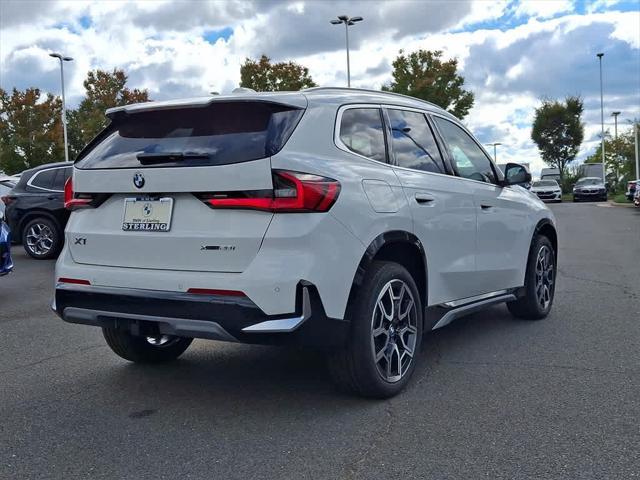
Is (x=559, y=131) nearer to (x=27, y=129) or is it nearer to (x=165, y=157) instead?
(x=27, y=129)

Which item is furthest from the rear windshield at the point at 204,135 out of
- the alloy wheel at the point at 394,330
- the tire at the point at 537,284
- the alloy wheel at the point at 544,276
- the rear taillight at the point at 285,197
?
the alloy wheel at the point at 544,276

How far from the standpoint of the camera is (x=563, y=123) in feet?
186

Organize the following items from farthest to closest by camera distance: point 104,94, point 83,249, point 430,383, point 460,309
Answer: point 104,94 → point 460,309 → point 430,383 → point 83,249

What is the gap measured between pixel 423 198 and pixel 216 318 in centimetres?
161

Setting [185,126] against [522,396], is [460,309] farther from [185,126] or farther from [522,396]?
[185,126]

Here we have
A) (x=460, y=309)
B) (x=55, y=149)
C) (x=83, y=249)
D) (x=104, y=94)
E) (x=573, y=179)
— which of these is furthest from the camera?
(x=573, y=179)

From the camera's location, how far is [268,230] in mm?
3477

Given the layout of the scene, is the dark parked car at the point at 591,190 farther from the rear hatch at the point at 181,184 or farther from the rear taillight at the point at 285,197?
the rear taillight at the point at 285,197

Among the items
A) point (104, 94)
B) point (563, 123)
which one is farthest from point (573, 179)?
point (104, 94)

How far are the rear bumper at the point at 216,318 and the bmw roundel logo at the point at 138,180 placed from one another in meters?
0.56

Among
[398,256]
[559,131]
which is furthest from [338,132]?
[559,131]

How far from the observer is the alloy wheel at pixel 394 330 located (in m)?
4.00

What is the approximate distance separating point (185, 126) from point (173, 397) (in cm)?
160

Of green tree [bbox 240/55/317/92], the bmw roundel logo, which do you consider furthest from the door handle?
green tree [bbox 240/55/317/92]
